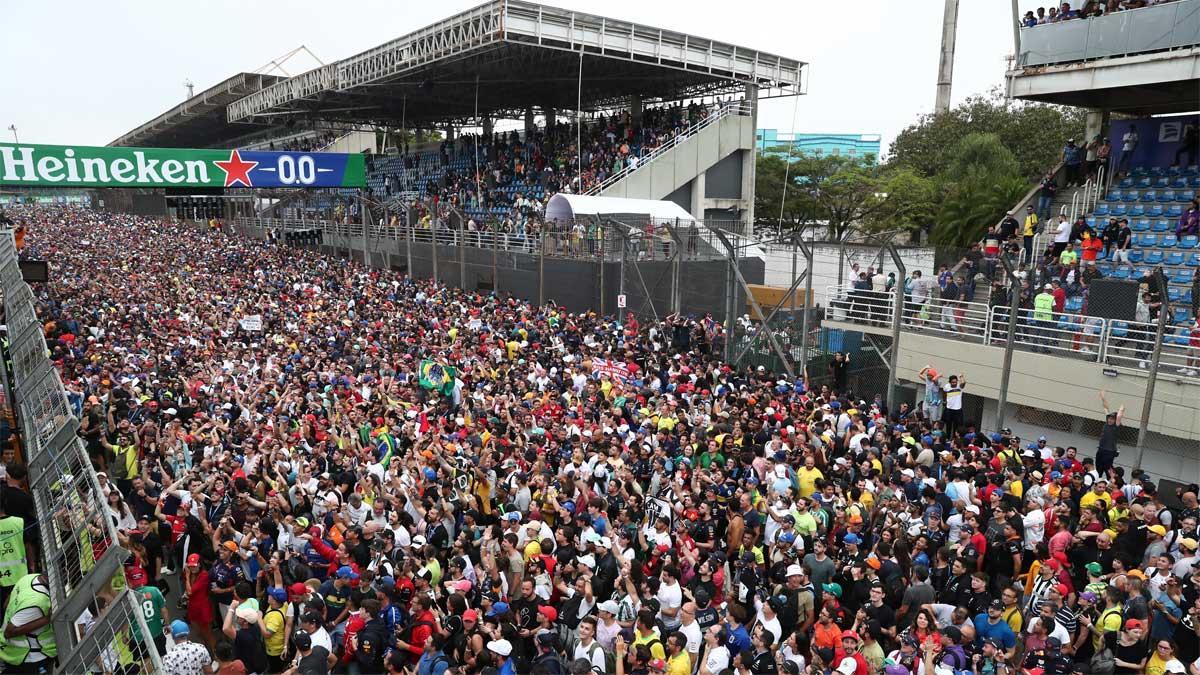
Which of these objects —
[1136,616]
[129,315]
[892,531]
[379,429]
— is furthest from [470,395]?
[129,315]

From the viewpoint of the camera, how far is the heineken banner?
2295 centimetres

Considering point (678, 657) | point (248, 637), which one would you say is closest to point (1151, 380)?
point (678, 657)

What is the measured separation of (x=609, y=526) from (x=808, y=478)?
255cm

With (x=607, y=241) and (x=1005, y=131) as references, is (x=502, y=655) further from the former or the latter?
(x=1005, y=131)

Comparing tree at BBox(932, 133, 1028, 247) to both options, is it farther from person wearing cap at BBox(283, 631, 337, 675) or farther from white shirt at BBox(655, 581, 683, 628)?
person wearing cap at BBox(283, 631, 337, 675)

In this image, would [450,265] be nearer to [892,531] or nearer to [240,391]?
[240,391]

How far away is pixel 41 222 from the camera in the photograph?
1934 inches

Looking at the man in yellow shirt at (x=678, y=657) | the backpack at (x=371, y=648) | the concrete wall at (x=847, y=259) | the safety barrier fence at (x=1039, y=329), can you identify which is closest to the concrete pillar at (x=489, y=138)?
the concrete wall at (x=847, y=259)

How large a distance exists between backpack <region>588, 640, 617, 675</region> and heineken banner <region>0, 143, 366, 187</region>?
2343cm

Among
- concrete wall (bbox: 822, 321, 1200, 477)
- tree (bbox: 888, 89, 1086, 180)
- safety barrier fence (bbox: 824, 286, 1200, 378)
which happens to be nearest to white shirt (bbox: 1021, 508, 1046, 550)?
safety barrier fence (bbox: 824, 286, 1200, 378)

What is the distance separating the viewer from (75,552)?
571 cm

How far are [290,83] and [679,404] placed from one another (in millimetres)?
33527

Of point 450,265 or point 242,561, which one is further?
point 450,265

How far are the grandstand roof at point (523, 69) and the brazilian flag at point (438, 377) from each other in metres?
13.4
